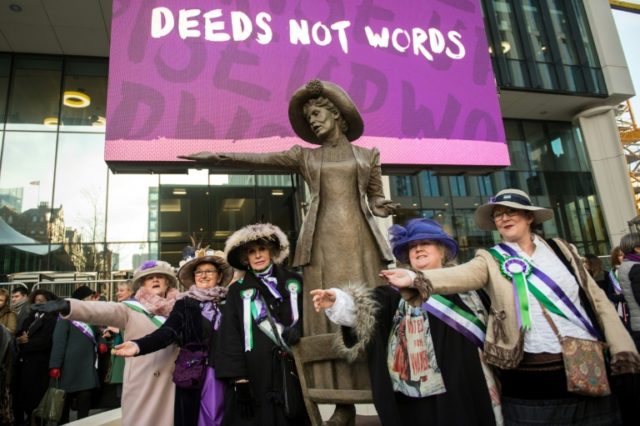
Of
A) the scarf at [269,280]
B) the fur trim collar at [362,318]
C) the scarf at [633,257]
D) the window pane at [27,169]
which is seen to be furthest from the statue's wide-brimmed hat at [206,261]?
the window pane at [27,169]

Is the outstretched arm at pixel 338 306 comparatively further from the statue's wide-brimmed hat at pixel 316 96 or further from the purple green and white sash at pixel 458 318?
the statue's wide-brimmed hat at pixel 316 96

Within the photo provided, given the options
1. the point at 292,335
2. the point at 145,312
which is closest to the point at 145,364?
the point at 145,312

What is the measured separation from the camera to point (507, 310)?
86.3 inches

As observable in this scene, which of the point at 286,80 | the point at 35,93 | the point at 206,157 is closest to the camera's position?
the point at 206,157

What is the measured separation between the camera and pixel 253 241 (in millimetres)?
3148

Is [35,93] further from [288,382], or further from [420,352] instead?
[420,352]

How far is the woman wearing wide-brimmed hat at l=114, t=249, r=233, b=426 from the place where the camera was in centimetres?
302

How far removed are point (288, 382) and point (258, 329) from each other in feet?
1.26

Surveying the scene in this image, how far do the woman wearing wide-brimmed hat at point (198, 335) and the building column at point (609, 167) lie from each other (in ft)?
54.0

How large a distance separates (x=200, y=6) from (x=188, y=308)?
640 cm

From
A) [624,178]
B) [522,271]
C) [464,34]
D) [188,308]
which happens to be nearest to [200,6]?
[464,34]

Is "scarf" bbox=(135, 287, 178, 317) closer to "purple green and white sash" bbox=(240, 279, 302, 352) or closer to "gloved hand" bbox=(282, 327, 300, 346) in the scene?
"purple green and white sash" bbox=(240, 279, 302, 352)

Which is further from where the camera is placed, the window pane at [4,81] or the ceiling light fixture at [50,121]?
the ceiling light fixture at [50,121]

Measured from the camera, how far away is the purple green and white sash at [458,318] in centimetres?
228
